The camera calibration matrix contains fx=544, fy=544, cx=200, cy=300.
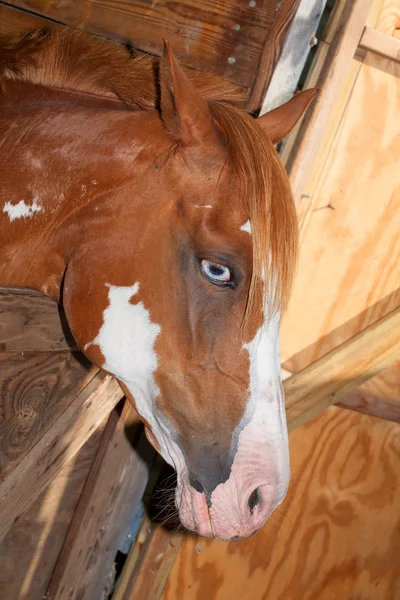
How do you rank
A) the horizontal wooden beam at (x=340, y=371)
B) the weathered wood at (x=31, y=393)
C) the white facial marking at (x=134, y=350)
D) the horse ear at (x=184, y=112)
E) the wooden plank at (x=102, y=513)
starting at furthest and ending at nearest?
the horizontal wooden beam at (x=340, y=371), the wooden plank at (x=102, y=513), the weathered wood at (x=31, y=393), the white facial marking at (x=134, y=350), the horse ear at (x=184, y=112)

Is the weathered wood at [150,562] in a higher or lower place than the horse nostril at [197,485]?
lower

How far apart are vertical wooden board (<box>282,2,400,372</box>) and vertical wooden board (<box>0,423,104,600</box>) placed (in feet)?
3.33

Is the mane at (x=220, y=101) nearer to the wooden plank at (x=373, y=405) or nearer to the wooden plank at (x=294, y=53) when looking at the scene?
the wooden plank at (x=294, y=53)

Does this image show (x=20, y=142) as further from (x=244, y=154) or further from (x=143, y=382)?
(x=143, y=382)

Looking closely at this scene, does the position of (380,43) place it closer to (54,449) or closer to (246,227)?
(246,227)

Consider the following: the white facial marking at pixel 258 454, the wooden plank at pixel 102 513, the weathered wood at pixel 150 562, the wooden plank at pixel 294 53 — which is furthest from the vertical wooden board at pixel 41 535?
the wooden plank at pixel 294 53

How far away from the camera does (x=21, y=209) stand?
1.44m

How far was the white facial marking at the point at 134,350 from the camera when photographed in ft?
4.51

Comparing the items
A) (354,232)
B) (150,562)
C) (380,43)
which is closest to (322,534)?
(150,562)

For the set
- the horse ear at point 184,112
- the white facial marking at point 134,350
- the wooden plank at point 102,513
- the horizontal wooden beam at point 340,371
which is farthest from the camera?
the horizontal wooden beam at point 340,371

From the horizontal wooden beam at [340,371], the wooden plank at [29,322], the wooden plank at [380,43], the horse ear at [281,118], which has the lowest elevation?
the horizontal wooden beam at [340,371]

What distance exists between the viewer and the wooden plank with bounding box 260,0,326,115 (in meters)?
2.19

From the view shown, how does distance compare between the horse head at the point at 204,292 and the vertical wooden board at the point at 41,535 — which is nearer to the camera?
the horse head at the point at 204,292

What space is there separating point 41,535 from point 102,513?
25cm
